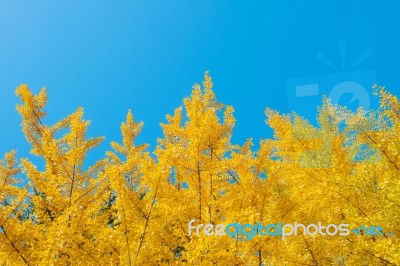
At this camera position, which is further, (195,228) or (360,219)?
(195,228)

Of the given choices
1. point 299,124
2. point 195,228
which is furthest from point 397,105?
point 299,124

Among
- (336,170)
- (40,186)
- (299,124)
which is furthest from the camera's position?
(299,124)

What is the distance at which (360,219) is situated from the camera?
473cm

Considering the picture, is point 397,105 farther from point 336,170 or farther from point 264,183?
point 264,183

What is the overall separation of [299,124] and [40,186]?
1066 centimetres

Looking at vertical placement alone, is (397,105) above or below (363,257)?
above

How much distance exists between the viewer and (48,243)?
185 inches

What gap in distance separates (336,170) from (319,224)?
1182 mm

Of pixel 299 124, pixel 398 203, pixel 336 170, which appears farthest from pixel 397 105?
pixel 299 124

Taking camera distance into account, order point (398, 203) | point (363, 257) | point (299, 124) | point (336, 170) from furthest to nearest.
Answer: point (299, 124) < point (336, 170) < point (363, 257) < point (398, 203)

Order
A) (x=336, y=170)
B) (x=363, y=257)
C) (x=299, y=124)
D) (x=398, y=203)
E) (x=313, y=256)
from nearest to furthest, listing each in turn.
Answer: (x=398, y=203) < (x=363, y=257) < (x=313, y=256) < (x=336, y=170) < (x=299, y=124)

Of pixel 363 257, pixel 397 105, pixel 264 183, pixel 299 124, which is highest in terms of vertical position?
pixel 299 124

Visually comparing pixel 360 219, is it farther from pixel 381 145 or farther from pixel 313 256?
pixel 381 145

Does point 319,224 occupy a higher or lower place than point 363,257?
higher
